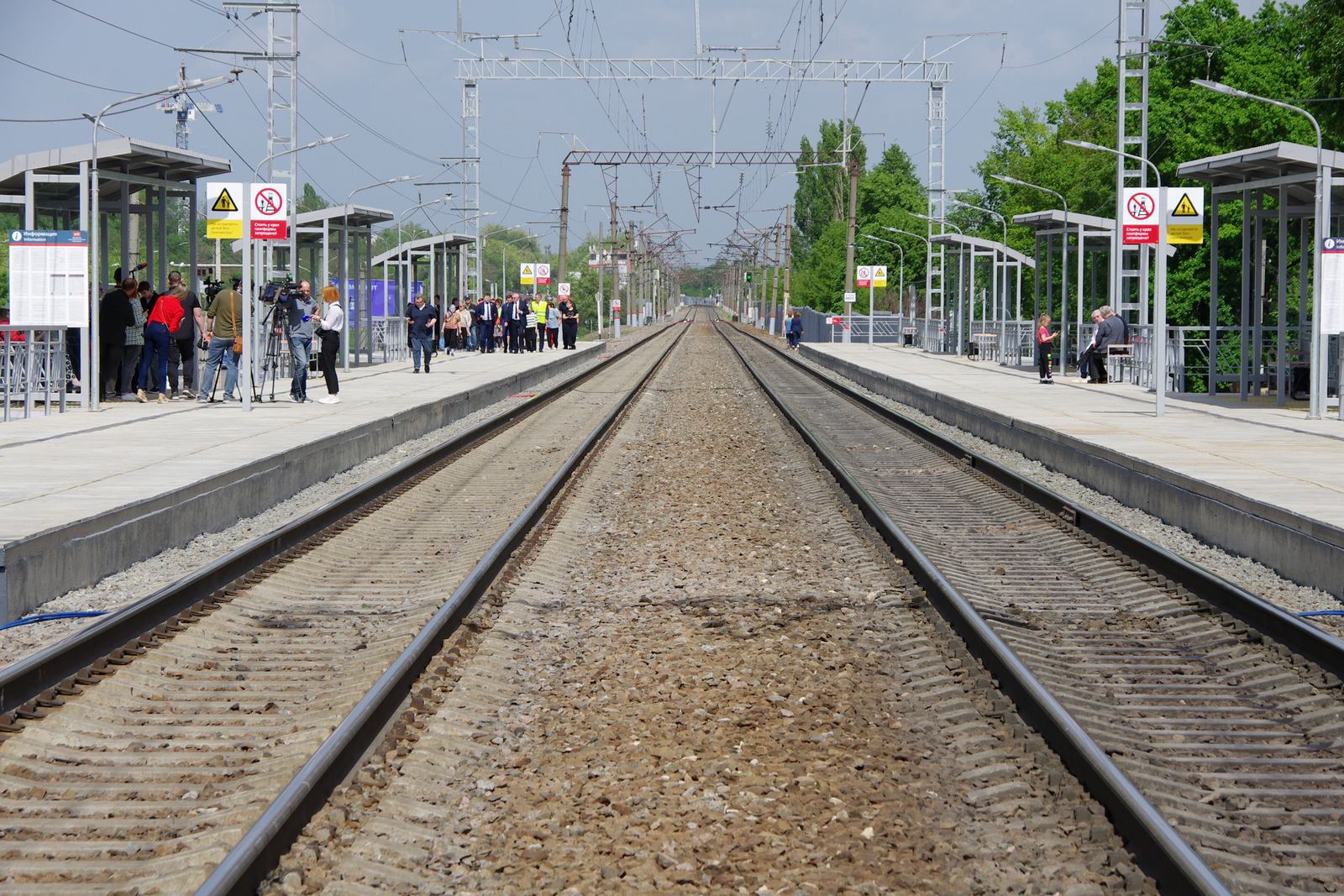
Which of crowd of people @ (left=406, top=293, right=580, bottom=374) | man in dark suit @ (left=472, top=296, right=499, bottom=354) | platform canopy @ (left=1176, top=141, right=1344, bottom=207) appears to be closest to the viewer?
platform canopy @ (left=1176, top=141, right=1344, bottom=207)

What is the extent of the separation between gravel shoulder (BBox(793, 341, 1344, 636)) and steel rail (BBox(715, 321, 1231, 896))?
2.17 m

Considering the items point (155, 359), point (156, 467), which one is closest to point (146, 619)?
point (156, 467)

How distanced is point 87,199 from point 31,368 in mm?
2812

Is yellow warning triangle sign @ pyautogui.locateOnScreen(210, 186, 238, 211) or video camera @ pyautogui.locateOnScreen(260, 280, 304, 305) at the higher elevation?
yellow warning triangle sign @ pyautogui.locateOnScreen(210, 186, 238, 211)

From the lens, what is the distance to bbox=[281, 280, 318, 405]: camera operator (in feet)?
84.0

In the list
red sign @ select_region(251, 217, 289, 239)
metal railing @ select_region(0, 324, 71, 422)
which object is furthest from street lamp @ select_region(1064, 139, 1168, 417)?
metal railing @ select_region(0, 324, 71, 422)

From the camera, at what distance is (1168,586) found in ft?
35.0

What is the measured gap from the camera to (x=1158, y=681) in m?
8.05

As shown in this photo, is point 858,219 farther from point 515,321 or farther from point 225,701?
point 225,701

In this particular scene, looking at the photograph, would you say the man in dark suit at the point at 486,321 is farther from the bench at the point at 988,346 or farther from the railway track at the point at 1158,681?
the railway track at the point at 1158,681

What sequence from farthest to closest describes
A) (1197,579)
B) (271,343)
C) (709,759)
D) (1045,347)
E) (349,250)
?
(349,250)
(1045,347)
(271,343)
(1197,579)
(709,759)

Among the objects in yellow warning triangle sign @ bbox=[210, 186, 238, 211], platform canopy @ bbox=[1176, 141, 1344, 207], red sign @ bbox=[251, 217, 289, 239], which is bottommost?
red sign @ bbox=[251, 217, 289, 239]

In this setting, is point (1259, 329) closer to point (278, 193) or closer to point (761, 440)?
point (761, 440)

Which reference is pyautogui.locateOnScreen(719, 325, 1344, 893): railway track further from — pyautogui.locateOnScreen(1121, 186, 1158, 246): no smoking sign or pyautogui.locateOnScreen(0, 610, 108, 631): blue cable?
pyautogui.locateOnScreen(1121, 186, 1158, 246): no smoking sign
